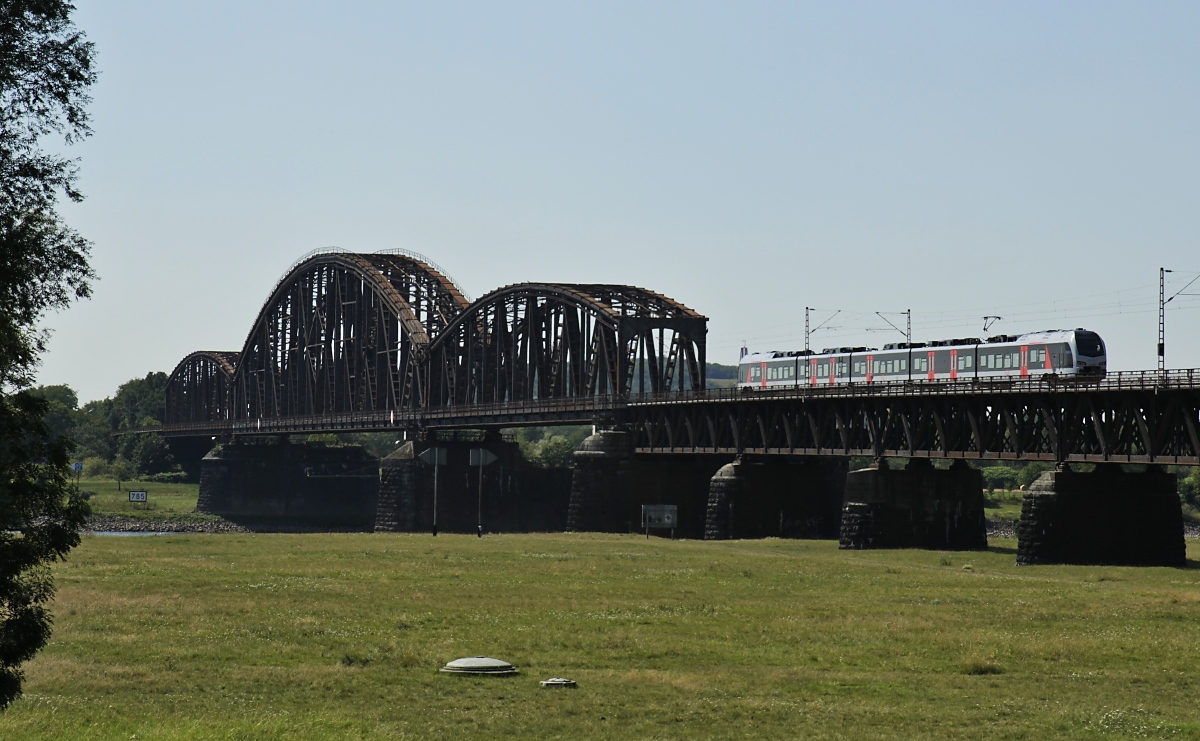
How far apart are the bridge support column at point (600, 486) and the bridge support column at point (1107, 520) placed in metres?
48.0

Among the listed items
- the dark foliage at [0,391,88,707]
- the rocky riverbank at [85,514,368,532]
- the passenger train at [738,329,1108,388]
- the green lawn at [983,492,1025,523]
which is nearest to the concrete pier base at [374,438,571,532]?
the rocky riverbank at [85,514,368,532]

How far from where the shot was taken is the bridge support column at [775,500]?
105 metres

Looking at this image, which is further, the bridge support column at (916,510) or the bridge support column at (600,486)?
the bridge support column at (600,486)

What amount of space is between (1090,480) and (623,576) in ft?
78.7

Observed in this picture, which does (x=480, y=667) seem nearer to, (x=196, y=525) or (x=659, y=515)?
(x=659, y=515)

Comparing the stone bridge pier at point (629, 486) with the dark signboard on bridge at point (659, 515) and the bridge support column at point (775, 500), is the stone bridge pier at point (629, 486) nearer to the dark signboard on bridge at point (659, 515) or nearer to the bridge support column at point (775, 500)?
the dark signboard on bridge at point (659, 515)

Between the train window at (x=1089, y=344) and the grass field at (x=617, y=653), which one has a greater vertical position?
the train window at (x=1089, y=344)

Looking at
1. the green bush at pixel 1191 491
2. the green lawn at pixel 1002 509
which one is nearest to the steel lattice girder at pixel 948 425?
the green lawn at pixel 1002 509

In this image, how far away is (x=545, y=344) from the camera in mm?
153000

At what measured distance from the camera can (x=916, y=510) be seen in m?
90.6

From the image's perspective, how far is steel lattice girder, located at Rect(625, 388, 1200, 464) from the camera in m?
73.1

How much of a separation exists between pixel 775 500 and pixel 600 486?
58.7 feet

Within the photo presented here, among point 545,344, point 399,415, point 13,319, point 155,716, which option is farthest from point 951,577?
point 399,415

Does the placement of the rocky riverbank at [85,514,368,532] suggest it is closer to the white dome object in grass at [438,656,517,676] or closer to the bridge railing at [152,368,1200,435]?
the bridge railing at [152,368,1200,435]
